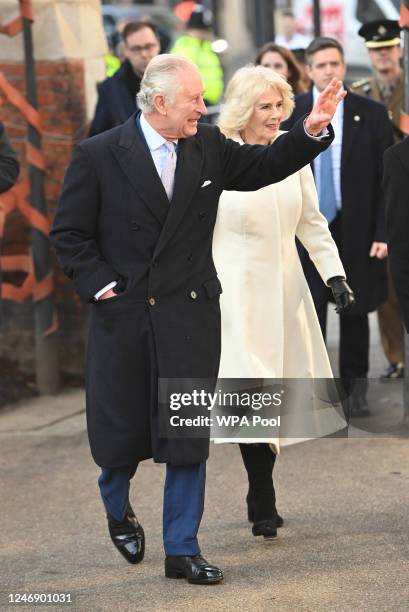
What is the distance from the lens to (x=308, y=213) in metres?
6.20

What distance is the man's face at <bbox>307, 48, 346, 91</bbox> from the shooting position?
312 inches

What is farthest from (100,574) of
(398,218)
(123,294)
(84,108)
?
(84,108)

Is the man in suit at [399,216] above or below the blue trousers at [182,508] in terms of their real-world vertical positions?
above

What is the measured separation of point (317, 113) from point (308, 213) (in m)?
1.07

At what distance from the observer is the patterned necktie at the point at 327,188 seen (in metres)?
7.91

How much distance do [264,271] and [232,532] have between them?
106 cm

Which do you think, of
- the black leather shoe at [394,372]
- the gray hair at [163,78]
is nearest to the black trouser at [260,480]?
the gray hair at [163,78]

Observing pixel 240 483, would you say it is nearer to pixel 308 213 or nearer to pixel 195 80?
pixel 308 213

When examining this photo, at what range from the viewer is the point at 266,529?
233 inches

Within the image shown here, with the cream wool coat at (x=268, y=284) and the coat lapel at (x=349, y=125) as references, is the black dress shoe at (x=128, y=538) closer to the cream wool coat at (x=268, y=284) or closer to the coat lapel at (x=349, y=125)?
the cream wool coat at (x=268, y=284)

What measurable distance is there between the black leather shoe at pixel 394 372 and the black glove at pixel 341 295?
2914 millimetres

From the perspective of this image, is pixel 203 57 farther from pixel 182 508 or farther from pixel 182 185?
pixel 182 508

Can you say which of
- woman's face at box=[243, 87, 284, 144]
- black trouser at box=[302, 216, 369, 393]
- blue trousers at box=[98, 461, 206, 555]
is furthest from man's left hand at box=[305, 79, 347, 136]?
black trouser at box=[302, 216, 369, 393]

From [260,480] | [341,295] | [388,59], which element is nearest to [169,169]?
[341,295]
